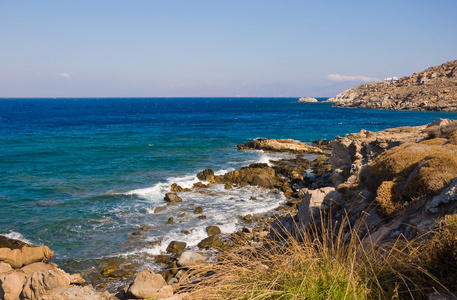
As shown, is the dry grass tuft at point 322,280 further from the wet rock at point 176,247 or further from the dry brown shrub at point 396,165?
the wet rock at point 176,247

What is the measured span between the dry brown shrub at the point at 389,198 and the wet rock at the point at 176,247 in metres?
11.6

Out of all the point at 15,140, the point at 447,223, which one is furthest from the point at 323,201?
the point at 15,140

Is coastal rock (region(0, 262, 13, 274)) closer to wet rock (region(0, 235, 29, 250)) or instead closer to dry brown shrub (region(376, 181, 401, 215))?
wet rock (region(0, 235, 29, 250))

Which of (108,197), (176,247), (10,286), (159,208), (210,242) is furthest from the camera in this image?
(108,197)

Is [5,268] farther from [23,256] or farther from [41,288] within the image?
[41,288]

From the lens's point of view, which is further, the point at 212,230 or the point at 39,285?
the point at 212,230

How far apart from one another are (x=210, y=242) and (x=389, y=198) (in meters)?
11.2

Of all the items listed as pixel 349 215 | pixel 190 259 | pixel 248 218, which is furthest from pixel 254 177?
pixel 349 215

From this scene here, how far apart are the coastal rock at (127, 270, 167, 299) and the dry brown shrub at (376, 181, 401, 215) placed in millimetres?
8590

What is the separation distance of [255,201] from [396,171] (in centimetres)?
1571

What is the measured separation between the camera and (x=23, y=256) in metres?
15.2

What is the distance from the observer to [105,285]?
14961 mm

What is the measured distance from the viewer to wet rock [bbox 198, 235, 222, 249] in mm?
18719

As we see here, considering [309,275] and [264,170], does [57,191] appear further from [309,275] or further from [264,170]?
[309,275]
